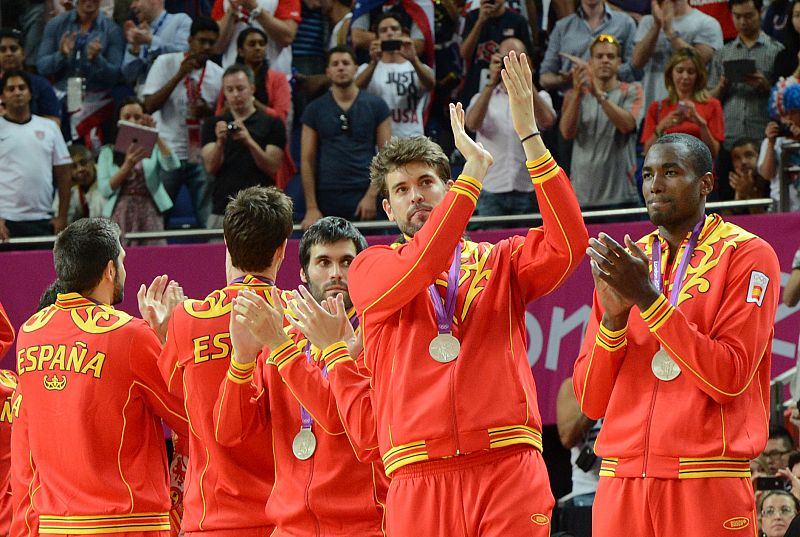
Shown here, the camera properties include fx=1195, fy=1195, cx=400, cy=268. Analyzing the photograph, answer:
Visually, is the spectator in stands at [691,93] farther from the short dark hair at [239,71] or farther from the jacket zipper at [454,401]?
the jacket zipper at [454,401]

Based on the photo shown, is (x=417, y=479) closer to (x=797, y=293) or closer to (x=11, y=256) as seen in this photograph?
(x=797, y=293)

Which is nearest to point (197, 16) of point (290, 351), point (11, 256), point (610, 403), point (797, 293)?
point (11, 256)

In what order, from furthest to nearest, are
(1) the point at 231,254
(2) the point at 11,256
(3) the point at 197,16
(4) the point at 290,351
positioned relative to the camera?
(3) the point at 197,16, (2) the point at 11,256, (1) the point at 231,254, (4) the point at 290,351

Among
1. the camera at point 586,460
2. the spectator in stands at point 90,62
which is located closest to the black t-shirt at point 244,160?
the spectator in stands at point 90,62

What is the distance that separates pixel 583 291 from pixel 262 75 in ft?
12.8

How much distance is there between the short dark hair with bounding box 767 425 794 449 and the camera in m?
8.86

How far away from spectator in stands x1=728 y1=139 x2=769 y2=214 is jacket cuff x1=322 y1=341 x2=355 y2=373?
6696 millimetres

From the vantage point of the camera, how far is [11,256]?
10.5 metres

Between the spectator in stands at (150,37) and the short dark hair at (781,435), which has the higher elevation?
the spectator in stands at (150,37)

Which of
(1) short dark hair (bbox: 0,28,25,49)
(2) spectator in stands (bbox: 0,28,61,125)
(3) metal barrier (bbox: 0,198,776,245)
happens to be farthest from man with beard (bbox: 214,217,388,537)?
(1) short dark hair (bbox: 0,28,25,49)

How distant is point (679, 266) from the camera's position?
4793 millimetres

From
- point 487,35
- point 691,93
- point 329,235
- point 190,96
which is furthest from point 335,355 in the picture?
point 190,96

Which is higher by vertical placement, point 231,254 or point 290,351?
point 231,254

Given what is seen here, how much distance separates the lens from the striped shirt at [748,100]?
1136cm
